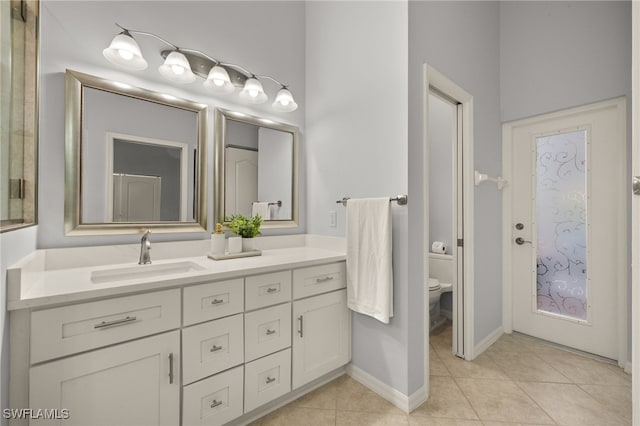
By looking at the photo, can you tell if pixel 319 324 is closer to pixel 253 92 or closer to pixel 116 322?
pixel 116 322

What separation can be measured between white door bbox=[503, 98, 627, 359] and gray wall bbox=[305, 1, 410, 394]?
1573 millimetres

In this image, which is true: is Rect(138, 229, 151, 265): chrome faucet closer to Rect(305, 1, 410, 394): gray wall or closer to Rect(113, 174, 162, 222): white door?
Rect(113, 174, 162, 222): white door

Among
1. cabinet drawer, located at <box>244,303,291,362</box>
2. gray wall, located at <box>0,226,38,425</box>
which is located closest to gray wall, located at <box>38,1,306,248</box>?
gray wall, located at <box>0,226,38,425</box>

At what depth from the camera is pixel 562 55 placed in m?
2.25

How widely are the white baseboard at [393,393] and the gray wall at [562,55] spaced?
1.63 metres

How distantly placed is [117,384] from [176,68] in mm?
1601

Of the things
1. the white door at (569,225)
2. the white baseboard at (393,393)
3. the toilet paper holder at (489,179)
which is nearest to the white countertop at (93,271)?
the white baseboard at (393,393)

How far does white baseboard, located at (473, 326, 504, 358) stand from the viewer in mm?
2184

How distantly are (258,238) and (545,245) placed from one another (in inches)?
96.2

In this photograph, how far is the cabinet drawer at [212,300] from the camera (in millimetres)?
1209

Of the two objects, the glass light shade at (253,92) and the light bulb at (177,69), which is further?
the glass light shade at (253,92)

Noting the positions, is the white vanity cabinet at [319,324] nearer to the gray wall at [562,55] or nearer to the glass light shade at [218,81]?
the glass light shade at [218,81]

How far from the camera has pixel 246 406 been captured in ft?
4.56

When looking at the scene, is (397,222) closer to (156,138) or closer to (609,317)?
(156,138)
